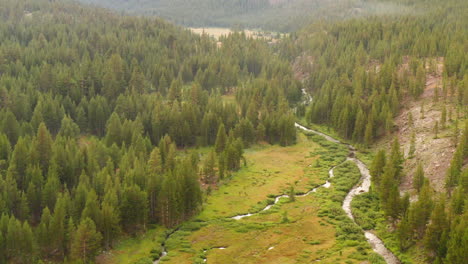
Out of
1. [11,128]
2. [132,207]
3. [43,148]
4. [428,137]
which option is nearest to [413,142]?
[428,137]

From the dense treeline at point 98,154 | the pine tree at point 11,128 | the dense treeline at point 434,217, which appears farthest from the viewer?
the pine tree at point 11,128

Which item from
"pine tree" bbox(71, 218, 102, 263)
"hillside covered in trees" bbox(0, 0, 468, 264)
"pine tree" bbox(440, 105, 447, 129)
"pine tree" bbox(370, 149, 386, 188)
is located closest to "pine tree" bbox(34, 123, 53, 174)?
"hillside covered in trees" bbox(0, 0, 468, 264)

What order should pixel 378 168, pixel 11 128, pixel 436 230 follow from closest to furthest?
pixel 436 230 → pixel 378 168 → pixel 11 128

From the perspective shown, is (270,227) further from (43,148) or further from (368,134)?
(368,134)

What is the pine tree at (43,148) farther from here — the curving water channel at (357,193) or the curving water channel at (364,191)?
the curving water channel at (364,191)

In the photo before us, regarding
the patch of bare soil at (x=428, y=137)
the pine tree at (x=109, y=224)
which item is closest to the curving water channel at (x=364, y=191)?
the patch of bare soil at (x=428, y=137)
